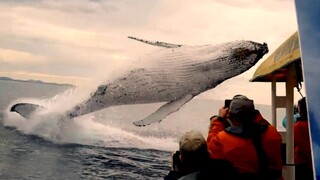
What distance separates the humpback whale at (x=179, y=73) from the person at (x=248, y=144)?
10.2m

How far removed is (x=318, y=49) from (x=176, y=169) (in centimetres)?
168

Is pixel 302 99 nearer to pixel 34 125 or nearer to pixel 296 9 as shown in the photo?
pixel 296 9

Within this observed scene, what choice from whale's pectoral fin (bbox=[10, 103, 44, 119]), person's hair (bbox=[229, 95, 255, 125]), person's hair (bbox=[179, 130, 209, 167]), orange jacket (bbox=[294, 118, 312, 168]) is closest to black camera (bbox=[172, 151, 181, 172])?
person's hair (bbox=[179, 130, 209, 167])

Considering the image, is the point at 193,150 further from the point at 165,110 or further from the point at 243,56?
the point at 165,110

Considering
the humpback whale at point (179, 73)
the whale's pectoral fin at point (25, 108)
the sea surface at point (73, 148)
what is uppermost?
the humpback whale at point (179, 73)

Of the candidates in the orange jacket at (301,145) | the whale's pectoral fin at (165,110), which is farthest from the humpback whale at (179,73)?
the orange jacket at (301,145)

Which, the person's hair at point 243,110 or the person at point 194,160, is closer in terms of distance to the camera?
the person at point 194,160

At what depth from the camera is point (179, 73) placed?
16094 millimetres

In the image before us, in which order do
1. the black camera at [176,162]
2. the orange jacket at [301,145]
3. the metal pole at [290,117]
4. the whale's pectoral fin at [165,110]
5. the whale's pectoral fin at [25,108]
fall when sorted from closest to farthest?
1. the black camera at [176,162]
2. the metal pole at [290,117]
3. the orange jacket at [301,145]
4. the whale's pectoral fin at [165,110]
5. the whale's pectoral fin at [25,108]

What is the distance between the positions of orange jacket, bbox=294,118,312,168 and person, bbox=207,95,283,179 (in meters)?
1.36

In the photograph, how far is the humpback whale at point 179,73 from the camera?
48.5 ft

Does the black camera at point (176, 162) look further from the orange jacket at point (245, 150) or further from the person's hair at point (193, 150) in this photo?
the orange jacket at point (245, 150)

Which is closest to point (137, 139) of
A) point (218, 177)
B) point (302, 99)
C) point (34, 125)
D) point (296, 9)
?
point (34, 125)

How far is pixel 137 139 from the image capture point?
74.5ft
